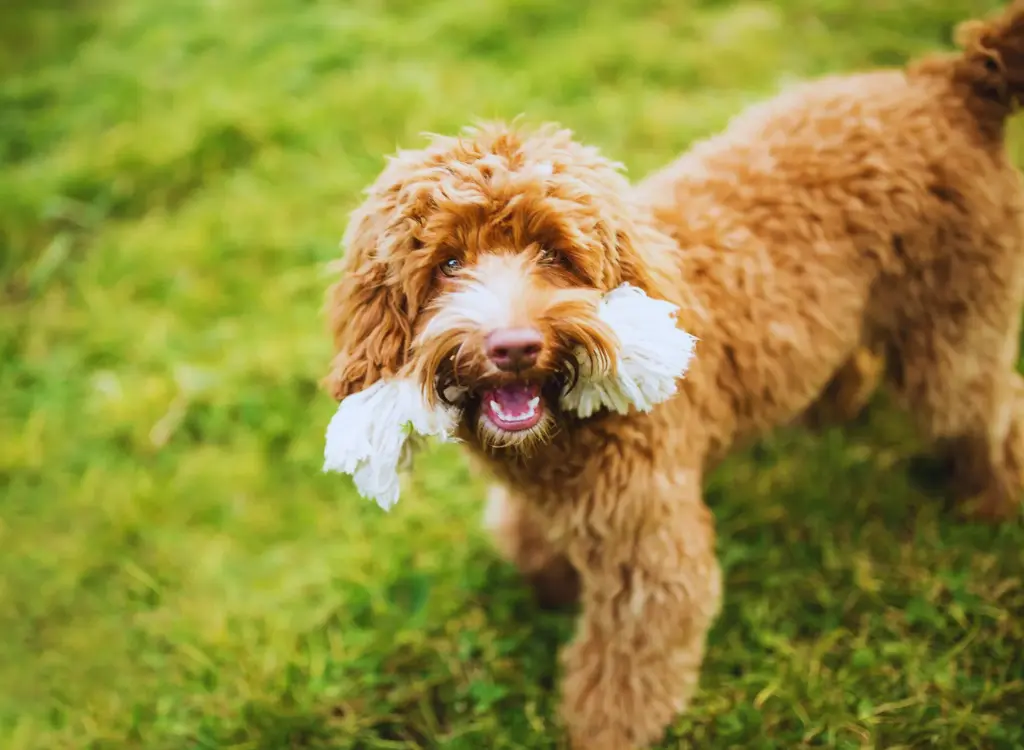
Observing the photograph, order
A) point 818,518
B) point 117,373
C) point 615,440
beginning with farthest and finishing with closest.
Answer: point 117,373
point 818,518
point 615,440

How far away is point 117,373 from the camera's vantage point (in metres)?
4.20

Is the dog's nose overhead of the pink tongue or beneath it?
overhead

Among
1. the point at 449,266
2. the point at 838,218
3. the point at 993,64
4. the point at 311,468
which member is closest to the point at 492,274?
the point at 449,266

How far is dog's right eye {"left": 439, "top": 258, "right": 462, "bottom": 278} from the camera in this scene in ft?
6.75

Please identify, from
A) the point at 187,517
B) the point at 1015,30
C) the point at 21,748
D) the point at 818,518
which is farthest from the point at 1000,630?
the point at 21,748

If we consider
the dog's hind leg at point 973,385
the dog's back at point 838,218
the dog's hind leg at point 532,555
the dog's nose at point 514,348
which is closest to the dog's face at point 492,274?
the dog's nose at point 514,348

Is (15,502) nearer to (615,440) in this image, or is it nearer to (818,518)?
(615,440)

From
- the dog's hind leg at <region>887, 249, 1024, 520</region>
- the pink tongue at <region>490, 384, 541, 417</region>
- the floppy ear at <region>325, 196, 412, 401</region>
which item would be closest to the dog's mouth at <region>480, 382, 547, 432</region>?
the pink tongue at <region>490, 384, 541, 417</region>

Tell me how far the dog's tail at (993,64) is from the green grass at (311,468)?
1.36 meters

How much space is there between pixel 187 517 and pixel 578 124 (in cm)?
282

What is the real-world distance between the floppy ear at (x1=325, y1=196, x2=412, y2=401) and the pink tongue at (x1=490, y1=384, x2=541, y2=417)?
0.85ft

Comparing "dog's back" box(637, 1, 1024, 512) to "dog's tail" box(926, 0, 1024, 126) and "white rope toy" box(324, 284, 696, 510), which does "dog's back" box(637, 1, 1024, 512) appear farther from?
"white rope toy" box(324, 284, 696, 510)

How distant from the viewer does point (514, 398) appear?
201 centimetres

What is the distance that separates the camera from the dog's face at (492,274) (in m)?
1.93
